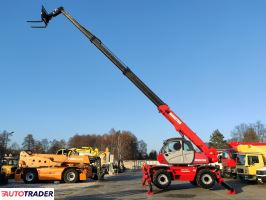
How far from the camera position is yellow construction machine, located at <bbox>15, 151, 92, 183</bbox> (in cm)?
2758

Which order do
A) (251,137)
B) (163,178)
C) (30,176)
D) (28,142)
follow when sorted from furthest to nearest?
1. (28,142)
2. (251,137)
3. (30,176)
4. (163,178)

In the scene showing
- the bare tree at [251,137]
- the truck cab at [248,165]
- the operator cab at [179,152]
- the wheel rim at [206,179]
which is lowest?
the wheel rim at [206,179]

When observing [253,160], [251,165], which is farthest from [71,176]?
[253,160]

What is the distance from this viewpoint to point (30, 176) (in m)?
28.0

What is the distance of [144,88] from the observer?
73.8 feet

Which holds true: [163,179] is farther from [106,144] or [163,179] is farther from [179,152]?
[106,144]

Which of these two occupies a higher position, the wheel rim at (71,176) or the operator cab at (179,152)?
the operator cab at (179,152)

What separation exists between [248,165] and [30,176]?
16.0m

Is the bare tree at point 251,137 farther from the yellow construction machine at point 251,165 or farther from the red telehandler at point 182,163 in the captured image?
the red telehandler at point 182,163

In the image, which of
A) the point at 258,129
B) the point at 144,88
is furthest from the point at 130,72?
the point at 258,129

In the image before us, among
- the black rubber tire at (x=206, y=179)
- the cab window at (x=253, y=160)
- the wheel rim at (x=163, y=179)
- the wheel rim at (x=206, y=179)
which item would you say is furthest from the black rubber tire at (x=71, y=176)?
the cab window at (x=253, y=160)

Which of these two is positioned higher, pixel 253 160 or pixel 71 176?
pixel 253 160

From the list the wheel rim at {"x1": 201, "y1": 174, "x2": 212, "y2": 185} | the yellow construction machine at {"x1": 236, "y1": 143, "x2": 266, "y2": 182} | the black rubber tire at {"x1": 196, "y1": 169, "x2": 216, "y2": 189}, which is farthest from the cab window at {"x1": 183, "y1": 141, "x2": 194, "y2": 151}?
the yellow construction machine at {"x1": 236, "y1": 143, "x2": 266, "y2": 182}

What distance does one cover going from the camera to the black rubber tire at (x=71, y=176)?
27.5 m
